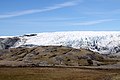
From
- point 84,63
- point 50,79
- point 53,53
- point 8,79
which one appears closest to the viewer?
point 8,79

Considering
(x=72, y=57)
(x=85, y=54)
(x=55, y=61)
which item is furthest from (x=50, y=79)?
(x=85, y=54)

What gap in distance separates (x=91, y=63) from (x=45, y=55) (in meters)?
33.8

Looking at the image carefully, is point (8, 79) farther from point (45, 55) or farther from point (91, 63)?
point (45, 55)

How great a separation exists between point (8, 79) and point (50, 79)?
35.5 ft

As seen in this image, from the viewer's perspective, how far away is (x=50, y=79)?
234 ft

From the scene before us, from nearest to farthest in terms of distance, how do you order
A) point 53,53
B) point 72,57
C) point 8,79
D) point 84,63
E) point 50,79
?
1. point 8,79
2. point 50,79
3. point 84,63
4. point 72,57
5. point 53,53

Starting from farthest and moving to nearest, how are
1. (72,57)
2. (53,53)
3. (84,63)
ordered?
(53,53) → (72,57) → (84,63)

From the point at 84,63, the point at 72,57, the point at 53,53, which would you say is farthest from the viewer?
the point at 53,53

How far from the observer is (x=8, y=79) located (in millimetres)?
66500

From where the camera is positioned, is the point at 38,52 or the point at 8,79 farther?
the point at 38,52

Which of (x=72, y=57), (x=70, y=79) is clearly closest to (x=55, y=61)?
(x=72, y=57)

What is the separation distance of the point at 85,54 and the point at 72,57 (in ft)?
47.1

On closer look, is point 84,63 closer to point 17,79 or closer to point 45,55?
point 45,55

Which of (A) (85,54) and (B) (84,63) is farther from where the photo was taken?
Result: (A) (85,54)
